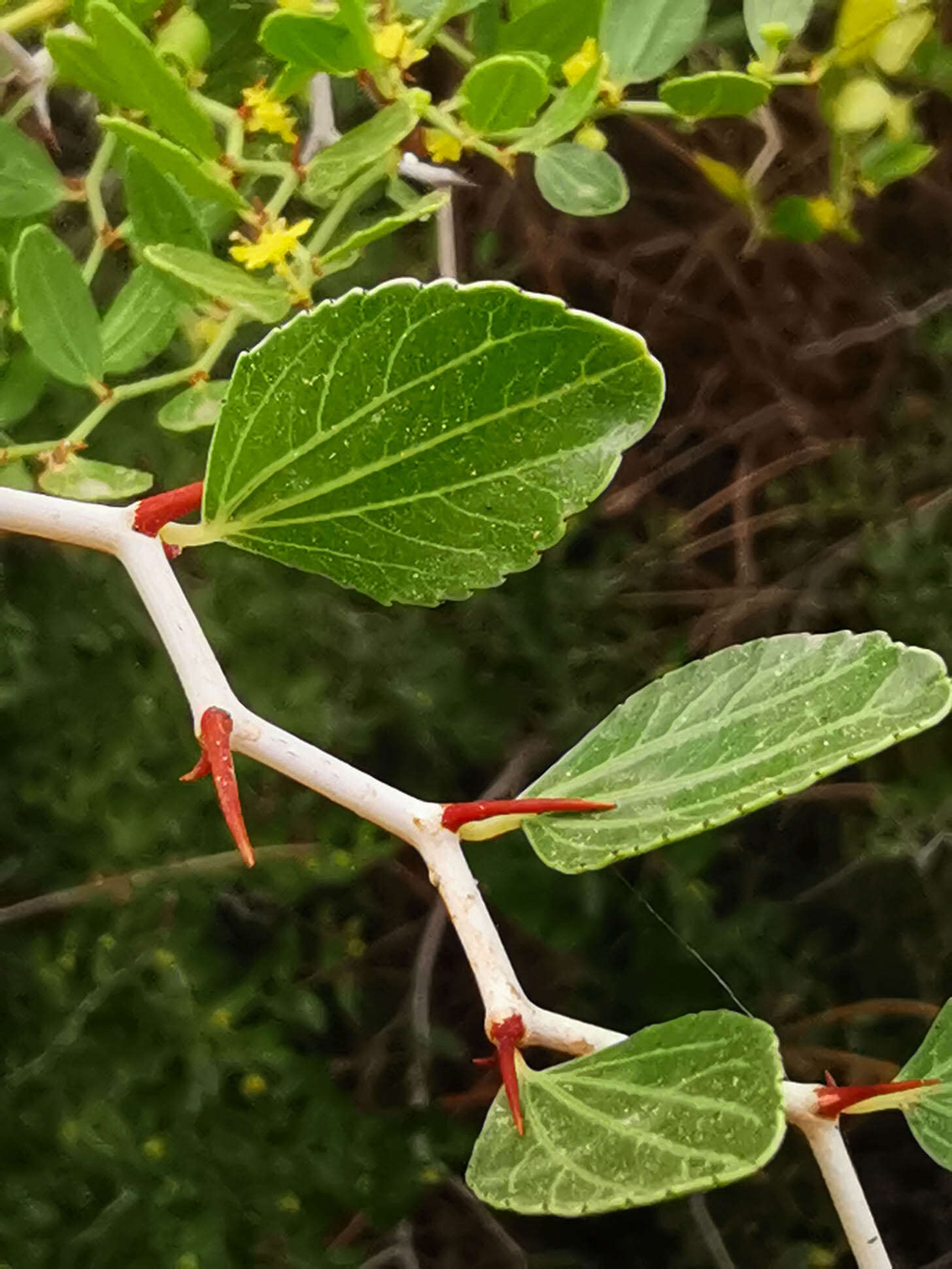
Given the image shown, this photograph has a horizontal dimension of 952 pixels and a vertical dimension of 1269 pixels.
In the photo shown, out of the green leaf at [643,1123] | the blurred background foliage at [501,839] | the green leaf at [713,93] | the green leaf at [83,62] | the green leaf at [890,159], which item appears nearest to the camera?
the green leaf at [643,1123]

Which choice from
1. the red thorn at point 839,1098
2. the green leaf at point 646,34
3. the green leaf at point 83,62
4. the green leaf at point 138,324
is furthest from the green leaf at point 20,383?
the red thorn at point 839,1098

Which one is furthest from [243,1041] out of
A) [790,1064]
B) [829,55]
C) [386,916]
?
[829,55]

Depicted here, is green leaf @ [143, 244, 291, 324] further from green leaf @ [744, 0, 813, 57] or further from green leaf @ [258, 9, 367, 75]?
green leaf @ [744, 0, 813, 57]

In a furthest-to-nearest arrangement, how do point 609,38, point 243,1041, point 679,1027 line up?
point 243,1041 → point 609,38 → point 679,1027

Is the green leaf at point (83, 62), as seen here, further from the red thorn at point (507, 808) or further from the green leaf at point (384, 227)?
the red thorn at point (507, 808)

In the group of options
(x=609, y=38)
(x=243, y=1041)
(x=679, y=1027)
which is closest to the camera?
(x=679, y=1027)

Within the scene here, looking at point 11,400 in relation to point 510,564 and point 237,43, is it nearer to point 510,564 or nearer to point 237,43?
point 237,43

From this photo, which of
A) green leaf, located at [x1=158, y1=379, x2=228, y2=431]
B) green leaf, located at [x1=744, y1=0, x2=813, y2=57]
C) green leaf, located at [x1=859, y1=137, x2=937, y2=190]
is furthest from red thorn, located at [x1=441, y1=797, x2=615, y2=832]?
green leaf, located at [x1=859, y1=137, x2=937, y2=190]
